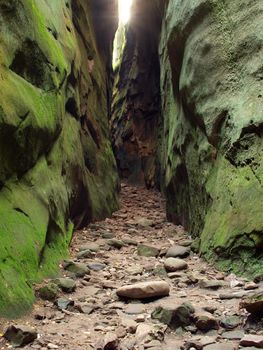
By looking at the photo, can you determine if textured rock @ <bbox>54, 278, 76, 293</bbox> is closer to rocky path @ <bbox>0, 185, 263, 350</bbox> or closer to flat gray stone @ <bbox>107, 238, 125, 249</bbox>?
rocky path @ <bbox>0, 185, 263, 350</bbox>

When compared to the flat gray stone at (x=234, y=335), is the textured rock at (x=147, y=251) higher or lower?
higher

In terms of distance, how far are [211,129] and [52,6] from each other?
5.43 metres

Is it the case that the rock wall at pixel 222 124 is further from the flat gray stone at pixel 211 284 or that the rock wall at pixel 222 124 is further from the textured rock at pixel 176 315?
the textured rock at pixel 176 315

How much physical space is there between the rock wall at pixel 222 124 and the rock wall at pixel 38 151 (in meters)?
2.67

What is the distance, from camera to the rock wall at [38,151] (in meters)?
5.20

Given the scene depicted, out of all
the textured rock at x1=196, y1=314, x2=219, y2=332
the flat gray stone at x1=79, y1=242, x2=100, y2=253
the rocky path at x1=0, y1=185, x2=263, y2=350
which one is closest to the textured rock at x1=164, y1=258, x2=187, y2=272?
the rocky path at x1=0, y1=185, x2=263, y2=350

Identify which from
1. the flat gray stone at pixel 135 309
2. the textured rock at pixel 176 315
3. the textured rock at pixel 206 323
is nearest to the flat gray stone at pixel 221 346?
the textured rock at pixel 206 323

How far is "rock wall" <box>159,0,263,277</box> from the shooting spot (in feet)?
19.7

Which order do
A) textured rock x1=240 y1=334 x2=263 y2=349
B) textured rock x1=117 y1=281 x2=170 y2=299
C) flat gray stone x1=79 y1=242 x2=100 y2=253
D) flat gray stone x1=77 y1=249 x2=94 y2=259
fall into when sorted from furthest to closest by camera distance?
flat gray stone x1=79 y1=242 x2=100 y2=253 → flat gray stone x1=77 y1=249 x2=94 y2=259 → textured rock x1=117 y1=281 x2=170 y2=299 → textured rock x1=240 y1=334 x2=263 y2=349

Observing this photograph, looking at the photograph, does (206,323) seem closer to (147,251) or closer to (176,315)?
(176,315)

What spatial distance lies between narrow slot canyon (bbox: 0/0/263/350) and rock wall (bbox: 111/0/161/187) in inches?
305

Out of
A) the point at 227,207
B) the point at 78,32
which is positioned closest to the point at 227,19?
the point at 227,207

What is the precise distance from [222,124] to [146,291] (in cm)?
368

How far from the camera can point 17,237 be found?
17.0ft
